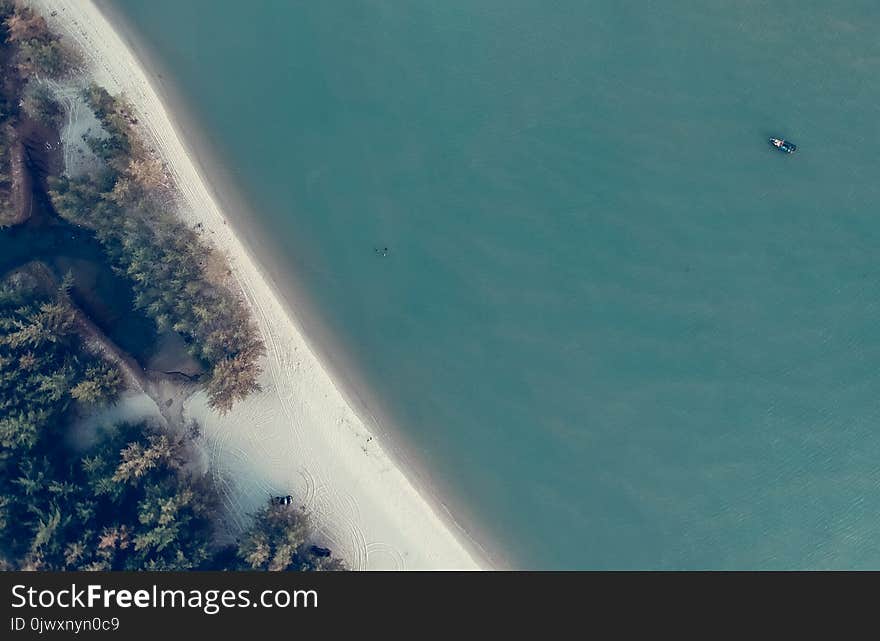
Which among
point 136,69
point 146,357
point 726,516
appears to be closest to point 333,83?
point 136,69

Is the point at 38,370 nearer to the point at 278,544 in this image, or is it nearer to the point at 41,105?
the point at 41,105

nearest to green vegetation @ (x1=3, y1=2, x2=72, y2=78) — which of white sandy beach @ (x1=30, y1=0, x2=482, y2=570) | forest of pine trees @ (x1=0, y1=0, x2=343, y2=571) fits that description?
forest of pine trees @ (x1=0, y1=0, x2=343, y2=571)

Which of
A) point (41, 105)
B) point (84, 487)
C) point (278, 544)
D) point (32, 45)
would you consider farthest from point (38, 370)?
point (32, 45)

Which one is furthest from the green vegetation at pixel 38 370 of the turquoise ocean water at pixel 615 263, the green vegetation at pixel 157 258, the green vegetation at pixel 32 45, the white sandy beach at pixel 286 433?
the green vegetation at pixel 32 45

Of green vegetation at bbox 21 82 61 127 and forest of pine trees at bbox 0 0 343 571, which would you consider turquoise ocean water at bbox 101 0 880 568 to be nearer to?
forest of pine trees at bbox 0 0 343 571

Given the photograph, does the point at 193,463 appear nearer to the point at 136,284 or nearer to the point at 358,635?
the point at 136,284
